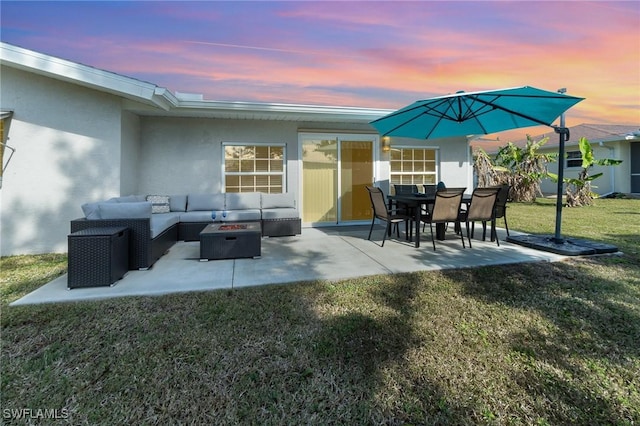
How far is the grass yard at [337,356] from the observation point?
6.19ft

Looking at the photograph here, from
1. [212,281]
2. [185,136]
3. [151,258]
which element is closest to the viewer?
Answer: [212,281]

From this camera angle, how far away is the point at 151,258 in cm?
463

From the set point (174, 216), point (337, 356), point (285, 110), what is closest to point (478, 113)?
point (285, 110)

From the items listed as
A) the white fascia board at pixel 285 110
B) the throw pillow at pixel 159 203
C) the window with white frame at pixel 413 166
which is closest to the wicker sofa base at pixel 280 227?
the throw pillow at pixel 159 203

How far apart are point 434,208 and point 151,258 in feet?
15.9

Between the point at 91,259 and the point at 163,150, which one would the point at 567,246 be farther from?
the point at 163,150

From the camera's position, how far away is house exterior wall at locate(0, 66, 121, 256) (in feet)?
18.9

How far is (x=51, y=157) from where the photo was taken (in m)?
5.93

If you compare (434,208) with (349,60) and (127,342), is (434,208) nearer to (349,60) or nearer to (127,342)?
(127,342)

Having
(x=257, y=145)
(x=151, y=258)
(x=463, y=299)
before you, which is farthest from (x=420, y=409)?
(x=257, y=145)

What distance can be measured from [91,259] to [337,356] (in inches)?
129

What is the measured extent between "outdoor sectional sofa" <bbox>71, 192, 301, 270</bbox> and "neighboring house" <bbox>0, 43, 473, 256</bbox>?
2.47 feet

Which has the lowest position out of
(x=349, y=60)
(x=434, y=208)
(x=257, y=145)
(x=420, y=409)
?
(x=420, y=409)

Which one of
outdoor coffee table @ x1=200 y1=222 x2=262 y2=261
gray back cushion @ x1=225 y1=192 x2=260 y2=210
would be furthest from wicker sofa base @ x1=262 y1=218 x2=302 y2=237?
outdoor coffee table @ x1=200 y1=222 x2=262 y2=261
